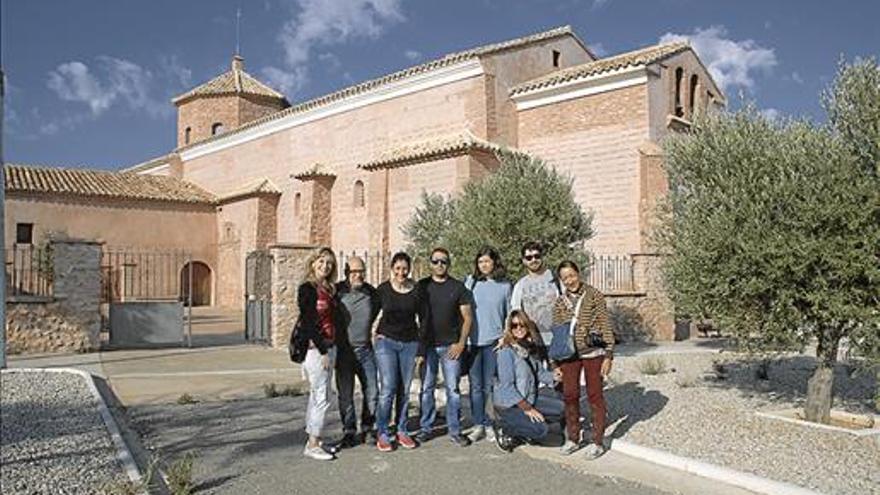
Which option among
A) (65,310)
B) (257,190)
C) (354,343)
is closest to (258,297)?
(65,310)

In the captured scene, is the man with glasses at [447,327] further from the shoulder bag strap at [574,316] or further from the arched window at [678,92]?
the arched window at [678,92]

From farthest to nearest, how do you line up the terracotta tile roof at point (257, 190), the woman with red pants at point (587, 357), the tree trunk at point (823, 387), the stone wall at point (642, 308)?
1. the terracotta tile roof at point (257, 190)
2. the stone wall at point (642, 308)
3. the tree trunk at point (823, 387)
4. the woman with red pants at point (587, 357)

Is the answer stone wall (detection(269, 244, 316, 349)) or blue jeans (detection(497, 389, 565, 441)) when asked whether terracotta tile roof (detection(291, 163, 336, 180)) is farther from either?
blue jeans (detection(497, 389, 565, 441))

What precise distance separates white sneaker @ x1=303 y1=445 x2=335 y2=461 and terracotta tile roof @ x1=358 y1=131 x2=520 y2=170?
14120 millimetres

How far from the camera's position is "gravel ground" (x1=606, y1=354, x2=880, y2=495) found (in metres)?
5.73

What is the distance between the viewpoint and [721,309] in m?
7.30

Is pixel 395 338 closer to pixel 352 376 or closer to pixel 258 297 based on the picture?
pixel 352 376

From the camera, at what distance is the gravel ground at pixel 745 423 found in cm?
573

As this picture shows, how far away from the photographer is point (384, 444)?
6.45 meters

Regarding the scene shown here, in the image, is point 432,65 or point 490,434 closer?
Result: point 490,434

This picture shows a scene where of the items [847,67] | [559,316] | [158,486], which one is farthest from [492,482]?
[847,67]

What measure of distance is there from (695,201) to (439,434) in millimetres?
3553

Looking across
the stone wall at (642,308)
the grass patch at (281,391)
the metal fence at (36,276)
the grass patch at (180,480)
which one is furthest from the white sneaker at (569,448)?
the metal fence at (36,276)

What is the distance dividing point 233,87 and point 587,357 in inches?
1338
